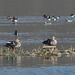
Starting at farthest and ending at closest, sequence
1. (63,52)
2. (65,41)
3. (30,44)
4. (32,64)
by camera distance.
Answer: (65,41), (30,44), (63,52), (32,64)

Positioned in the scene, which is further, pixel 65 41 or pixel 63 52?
pixel 65 41

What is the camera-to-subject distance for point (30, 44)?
30625 mm

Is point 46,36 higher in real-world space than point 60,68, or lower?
higher

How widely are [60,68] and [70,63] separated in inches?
57.4

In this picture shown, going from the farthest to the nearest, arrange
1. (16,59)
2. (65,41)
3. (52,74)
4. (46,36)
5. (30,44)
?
(46,36) < (65,41) < (30,44) < (16,59) < (52,74)

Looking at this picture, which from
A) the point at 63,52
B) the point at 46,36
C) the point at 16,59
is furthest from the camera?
the point at 46,36

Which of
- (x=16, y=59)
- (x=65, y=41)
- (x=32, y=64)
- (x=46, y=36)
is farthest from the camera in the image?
(x=46, y=36)

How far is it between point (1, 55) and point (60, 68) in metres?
5.26

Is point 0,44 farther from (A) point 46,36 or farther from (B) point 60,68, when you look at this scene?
(B) point 60,68

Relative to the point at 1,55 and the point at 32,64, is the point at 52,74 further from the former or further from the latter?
Answer: the point at 1,55

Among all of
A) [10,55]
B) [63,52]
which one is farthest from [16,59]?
[63,52]

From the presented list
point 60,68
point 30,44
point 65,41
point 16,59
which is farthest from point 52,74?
point 65,41

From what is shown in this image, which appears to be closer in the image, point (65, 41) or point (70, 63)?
point (70, 63)

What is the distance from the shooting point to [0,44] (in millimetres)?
31031
